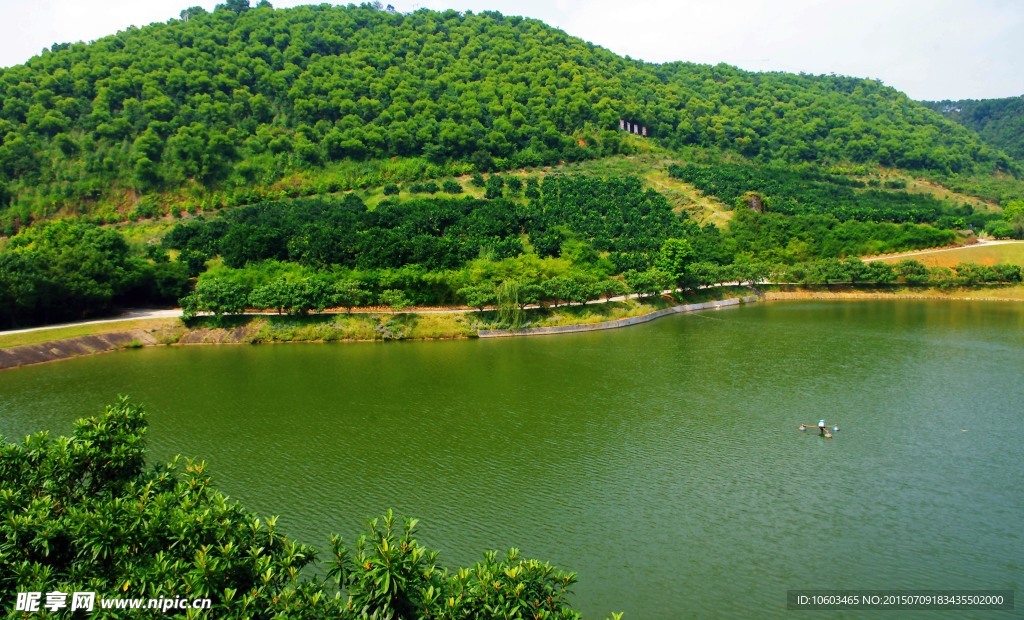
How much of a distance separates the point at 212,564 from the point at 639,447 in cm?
1818

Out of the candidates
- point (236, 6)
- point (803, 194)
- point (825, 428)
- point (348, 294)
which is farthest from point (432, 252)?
point (236, 6)

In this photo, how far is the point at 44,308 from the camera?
4950 centimetres

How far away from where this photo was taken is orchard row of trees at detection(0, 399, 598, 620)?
39.7ft

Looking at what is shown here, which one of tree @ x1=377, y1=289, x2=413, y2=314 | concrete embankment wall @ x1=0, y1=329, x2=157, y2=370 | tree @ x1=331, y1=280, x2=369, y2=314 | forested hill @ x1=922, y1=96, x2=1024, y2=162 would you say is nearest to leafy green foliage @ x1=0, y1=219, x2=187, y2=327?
concrete embankment wall @ x1=0, y1=329, x2=157, y2=370

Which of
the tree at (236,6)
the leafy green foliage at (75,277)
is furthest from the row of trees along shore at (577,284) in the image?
the tree at (236,6)

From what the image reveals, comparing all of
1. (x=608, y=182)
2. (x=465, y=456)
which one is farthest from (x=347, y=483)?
(x=608, y=182)

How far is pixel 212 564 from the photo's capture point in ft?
39.8

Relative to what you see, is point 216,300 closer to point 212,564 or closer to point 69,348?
point 69,348

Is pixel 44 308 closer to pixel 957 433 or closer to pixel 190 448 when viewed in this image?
pixel 190 448

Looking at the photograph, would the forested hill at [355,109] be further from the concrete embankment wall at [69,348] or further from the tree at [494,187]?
the concrete embankment wall at [69,348]

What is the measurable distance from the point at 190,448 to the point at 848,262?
61.5 metres

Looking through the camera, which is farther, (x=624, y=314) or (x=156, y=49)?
(x=156, y=49)

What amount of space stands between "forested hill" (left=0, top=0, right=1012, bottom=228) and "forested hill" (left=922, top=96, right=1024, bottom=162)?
2889 cm

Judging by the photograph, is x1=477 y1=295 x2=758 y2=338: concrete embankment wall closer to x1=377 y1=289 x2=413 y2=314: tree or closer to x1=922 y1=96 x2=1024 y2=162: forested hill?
x1=377 y1=289 x2=413 y2=314: tree
